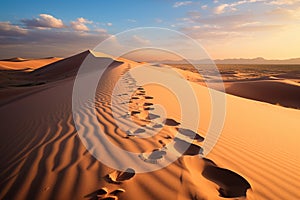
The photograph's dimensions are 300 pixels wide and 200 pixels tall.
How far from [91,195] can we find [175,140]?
1724mm

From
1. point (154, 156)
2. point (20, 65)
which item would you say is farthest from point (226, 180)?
point (20, 65)

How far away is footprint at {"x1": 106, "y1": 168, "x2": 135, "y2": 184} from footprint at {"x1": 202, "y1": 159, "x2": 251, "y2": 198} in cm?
89

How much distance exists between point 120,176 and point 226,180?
4.06ft

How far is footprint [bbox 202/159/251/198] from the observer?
2.23 metres

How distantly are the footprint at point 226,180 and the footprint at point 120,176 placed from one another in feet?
2.92

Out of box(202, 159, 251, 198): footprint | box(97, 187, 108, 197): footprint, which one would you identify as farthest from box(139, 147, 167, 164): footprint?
box(97, 187, 108, 197): footprint

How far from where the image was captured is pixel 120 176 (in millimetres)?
2434

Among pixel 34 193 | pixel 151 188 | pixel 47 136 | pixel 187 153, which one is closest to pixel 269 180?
pixel 187 153

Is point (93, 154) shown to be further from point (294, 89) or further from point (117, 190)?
point (294, 89)

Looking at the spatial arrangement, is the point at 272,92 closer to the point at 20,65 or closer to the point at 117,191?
the point at 117,191

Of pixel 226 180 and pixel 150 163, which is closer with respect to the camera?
pixel 226 180

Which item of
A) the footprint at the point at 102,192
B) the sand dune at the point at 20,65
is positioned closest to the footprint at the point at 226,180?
the footprint at the point at 102,192

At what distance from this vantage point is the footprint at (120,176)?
232 centimetres

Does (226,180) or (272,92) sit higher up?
(226,180)
